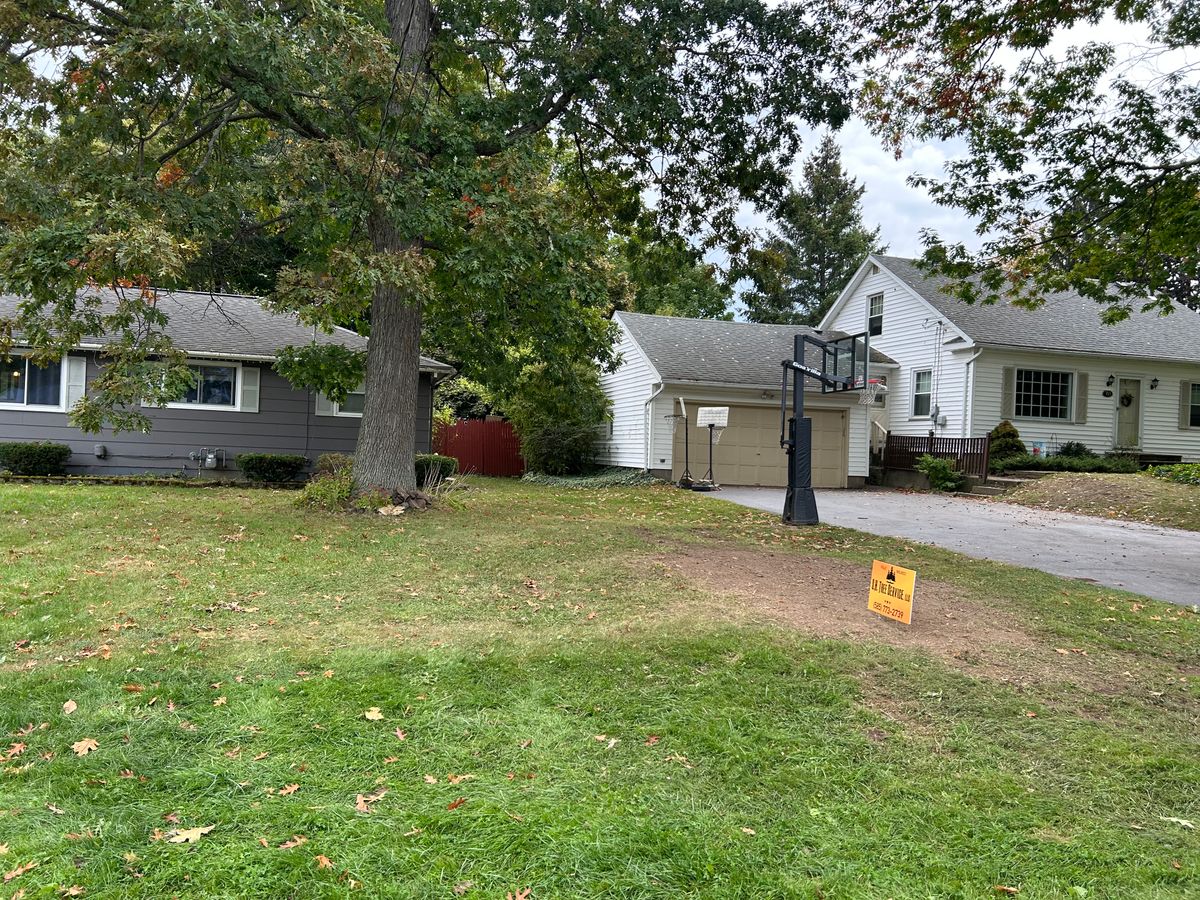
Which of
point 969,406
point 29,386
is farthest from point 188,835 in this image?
point 969,406

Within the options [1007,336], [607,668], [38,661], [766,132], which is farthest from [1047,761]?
[1007,336]

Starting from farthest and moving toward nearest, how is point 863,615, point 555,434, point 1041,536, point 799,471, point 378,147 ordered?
point 555,434, point 799,471, point 1041,536, point 378,147, point 863,615

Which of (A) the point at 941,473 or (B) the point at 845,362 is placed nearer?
(B) the point at 845,362

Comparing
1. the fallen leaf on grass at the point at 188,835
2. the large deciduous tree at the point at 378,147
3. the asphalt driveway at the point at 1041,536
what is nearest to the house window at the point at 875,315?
the asphalt driveway at the point at 1041,536

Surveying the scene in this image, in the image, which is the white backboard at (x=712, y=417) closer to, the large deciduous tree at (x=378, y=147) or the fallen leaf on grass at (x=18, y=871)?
the large deciduous tree at (x=378, y=147)

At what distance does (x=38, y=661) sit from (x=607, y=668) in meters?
3.31

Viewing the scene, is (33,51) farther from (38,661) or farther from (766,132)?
(766,132)

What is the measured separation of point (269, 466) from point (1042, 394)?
1859cm

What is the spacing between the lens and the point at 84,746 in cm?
358

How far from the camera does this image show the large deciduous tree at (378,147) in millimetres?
8414

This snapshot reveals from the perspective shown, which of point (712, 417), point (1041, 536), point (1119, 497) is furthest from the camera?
point (712, 417)

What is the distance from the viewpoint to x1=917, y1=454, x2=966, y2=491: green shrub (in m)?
18.2

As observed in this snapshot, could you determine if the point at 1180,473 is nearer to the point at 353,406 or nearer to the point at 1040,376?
the point at 1040,376

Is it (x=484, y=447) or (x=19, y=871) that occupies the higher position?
(x=484, y=447)
